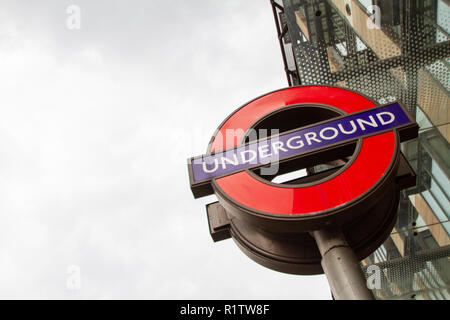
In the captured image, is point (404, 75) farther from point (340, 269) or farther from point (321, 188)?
point (340, 269)

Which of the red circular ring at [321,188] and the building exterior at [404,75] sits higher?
the building exterior at [404,75]

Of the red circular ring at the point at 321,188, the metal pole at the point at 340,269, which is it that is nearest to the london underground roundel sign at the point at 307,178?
the red circular ring at the point at 321,188

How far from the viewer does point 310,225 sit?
3.67 metres

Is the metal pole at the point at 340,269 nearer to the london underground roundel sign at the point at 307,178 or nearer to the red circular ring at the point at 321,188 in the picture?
the london underground roundel sign at the point at 307,178

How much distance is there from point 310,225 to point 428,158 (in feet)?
17.1

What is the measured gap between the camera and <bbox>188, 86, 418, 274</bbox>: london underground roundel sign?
148 inches

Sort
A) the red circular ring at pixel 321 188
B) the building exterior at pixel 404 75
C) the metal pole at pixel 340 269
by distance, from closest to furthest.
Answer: the metal pole at pixel 340 269
the red circular ring at pixel 321 188
the building exterior at pixel 404 75

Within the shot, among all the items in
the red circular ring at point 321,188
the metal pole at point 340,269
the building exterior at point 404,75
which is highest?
the building exterior at point 404,75

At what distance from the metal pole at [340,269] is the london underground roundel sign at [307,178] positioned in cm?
22

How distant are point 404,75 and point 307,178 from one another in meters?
3.33

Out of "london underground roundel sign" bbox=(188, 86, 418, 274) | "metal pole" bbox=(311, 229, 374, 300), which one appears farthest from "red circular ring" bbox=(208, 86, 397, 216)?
"metal pole" bbox=(311, 229, 374, 300)

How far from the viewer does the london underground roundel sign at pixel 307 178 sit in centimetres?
376

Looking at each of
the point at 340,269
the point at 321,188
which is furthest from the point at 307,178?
the point at 340,269
